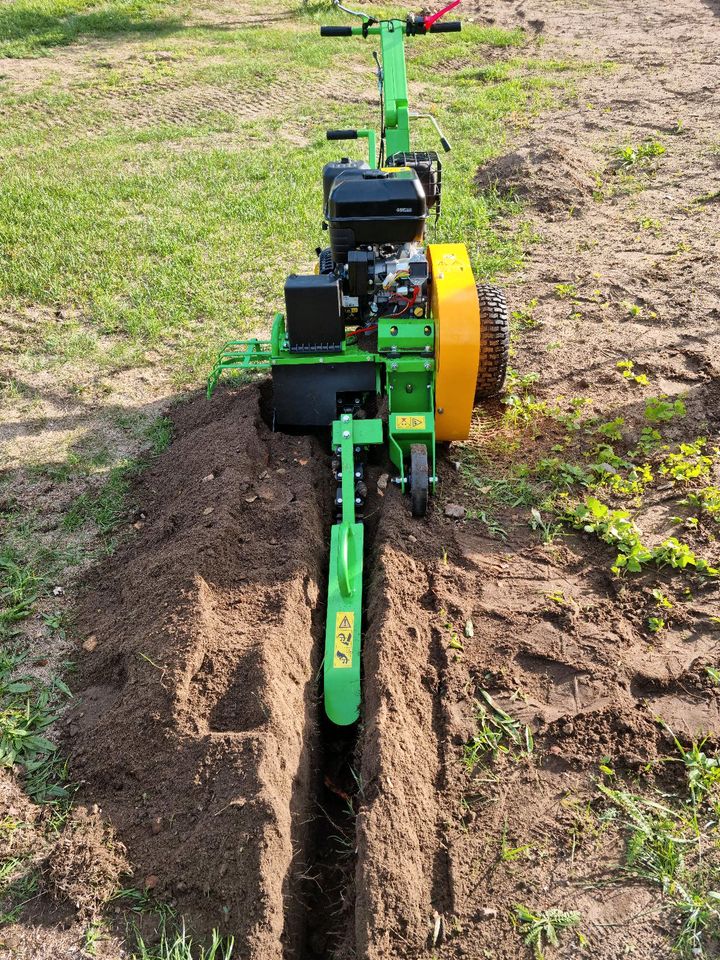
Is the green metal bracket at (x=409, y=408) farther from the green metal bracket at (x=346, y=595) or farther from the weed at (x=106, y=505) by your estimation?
the weed at (x=106, y=505)

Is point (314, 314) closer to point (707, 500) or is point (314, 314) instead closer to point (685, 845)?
point (707, 500)

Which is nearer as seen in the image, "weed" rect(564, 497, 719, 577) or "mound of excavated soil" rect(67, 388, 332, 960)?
"mound of excavated soil" rect(67, 388, 332, 960)

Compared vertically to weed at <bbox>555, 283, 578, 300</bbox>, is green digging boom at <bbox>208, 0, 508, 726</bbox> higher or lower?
higher

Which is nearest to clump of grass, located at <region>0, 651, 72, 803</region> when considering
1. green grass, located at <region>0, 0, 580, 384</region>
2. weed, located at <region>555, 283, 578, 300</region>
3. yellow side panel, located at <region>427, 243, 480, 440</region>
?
yellow side panel, located at <region>427, 243, 480, 440</region>

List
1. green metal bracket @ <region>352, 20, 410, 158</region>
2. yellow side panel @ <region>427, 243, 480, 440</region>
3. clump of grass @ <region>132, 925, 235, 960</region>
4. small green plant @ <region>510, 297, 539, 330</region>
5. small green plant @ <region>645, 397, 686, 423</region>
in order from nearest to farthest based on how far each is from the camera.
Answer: clump of grass @ <region>132, 925, 235, 960</region>, yellow side panel @ <region>427, 243, 480, 440</region>, small green plant @ <region>645, 397, 686, 423</region>, green metal bracket @ <region>352, 20, 410, 158</region>, small green plant @ <region>510, 297, 539, 330</region>

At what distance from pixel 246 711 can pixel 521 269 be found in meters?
5.71

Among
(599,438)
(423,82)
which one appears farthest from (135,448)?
(423,82)

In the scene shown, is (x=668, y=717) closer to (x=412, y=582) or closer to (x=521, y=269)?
(x=412, y=582)

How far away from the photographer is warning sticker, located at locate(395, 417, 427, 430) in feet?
15.5

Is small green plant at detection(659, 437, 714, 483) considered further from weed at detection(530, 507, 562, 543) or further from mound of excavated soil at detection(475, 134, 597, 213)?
mound of excavated soil at detection(475, 134, 597, 213)

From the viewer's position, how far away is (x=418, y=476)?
4.54m

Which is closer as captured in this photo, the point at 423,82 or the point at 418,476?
the point at 418,476

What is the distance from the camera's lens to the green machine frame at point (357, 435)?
12.4ft

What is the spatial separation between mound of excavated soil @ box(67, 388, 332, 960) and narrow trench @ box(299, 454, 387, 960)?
0.13 metres
